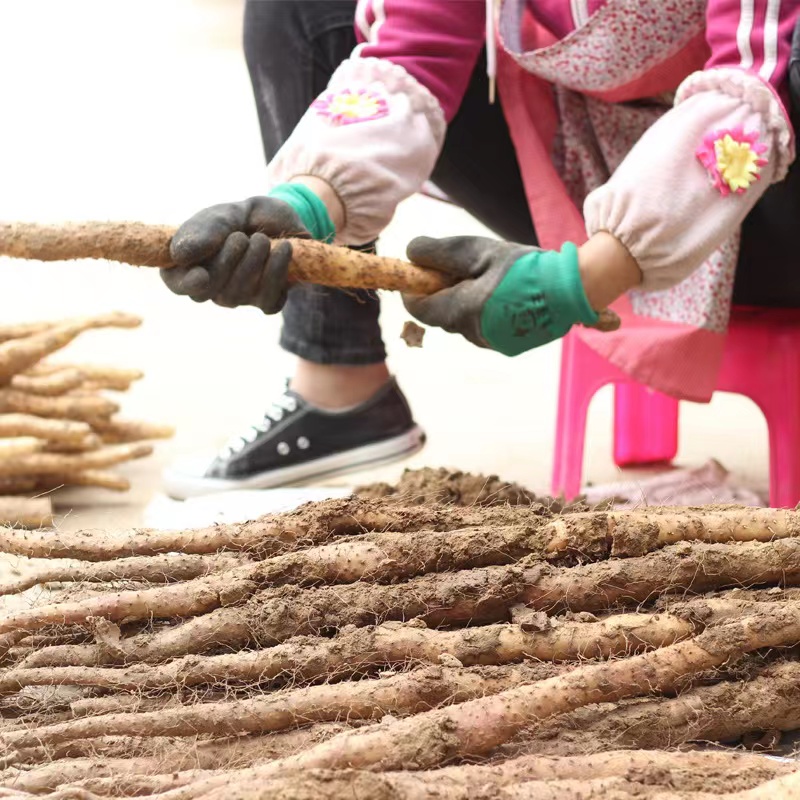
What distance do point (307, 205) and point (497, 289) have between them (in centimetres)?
23

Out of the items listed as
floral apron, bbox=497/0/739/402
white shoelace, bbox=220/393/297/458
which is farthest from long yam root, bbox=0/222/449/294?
white shoelace, bbox=220/393/297/458

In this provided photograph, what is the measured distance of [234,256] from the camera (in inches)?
40.4

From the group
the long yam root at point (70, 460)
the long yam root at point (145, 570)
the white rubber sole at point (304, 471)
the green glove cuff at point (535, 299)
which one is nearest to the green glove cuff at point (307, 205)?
the green glove cuff at point (535, 299)

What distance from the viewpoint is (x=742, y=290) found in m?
1.59

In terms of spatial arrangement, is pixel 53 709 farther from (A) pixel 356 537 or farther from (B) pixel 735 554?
(B) pixel 735 554

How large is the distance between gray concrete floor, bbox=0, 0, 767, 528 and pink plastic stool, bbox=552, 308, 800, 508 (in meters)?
0.23

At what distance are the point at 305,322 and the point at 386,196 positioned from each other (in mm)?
452

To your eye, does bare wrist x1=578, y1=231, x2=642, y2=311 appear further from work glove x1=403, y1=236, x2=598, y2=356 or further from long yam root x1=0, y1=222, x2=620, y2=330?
long yam root x1=0, y1=222, x2=620, y2=330

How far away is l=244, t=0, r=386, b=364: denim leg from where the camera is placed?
64.3 inches

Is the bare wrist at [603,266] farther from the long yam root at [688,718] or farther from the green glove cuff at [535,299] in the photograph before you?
the long yam root at [688,718]

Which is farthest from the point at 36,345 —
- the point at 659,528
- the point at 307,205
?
the point at 659,528

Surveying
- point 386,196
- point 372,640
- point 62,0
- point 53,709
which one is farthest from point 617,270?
point 62,0

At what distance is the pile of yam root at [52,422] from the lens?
1.79m

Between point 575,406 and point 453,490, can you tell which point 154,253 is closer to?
point 453,490
